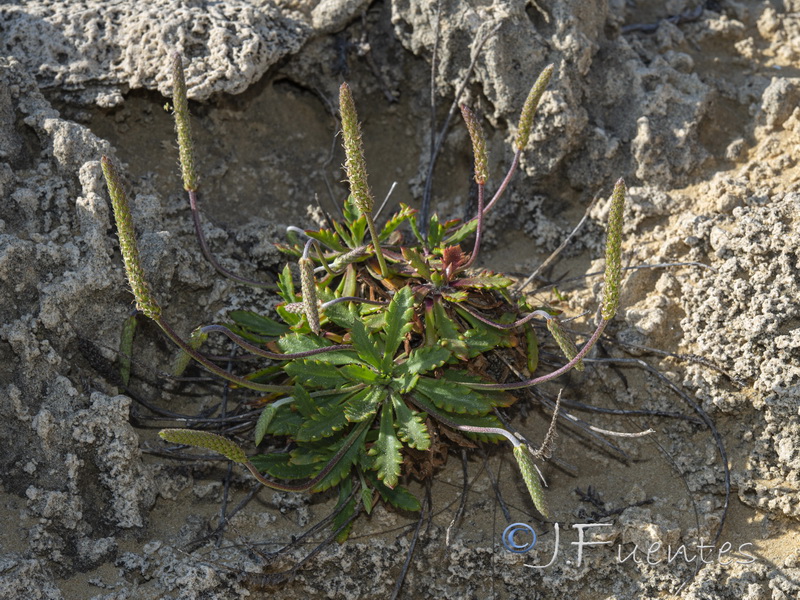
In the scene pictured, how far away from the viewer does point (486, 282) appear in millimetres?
3373

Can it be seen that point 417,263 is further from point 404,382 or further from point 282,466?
point 282,466

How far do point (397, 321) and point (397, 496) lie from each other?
2.29ft

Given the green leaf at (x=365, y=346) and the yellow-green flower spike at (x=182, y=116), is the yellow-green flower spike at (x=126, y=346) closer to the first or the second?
the yellow-green flower spike at (x=182, y=116)

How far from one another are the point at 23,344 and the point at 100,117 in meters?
1.46

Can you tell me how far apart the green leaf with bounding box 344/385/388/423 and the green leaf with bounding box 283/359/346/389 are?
10 centimetres

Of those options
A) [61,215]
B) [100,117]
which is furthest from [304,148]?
[61,215]

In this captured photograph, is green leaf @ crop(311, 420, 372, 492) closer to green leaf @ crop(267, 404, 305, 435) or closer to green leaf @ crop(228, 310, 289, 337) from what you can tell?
green leaf @ crop(267, 404, 305, 435)

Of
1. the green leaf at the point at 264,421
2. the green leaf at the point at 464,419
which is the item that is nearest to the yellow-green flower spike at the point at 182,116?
the green leaf at the point at 264,421

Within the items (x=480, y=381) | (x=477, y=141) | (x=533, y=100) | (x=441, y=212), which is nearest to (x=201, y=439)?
(x=480, y=381)

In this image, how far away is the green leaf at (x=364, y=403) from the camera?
311 centimetres

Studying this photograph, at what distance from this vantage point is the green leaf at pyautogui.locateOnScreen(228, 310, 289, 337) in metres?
3.57

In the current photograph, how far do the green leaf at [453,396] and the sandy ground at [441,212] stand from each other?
1.23 ft

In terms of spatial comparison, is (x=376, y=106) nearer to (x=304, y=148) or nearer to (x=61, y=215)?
(x=304, y=148)

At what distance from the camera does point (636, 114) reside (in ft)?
13.6
